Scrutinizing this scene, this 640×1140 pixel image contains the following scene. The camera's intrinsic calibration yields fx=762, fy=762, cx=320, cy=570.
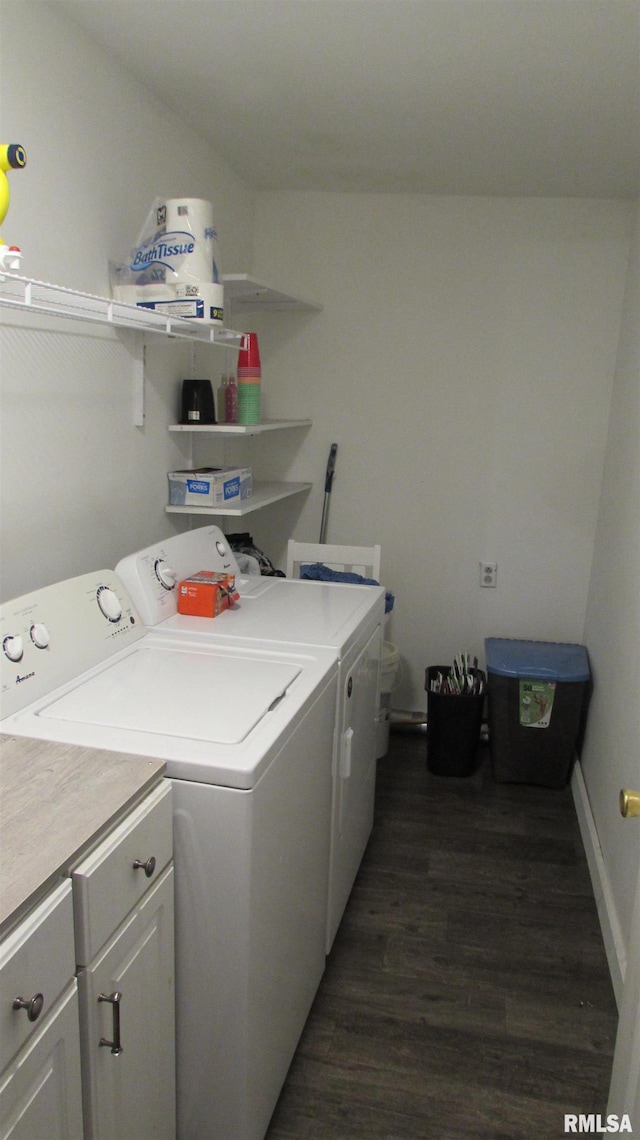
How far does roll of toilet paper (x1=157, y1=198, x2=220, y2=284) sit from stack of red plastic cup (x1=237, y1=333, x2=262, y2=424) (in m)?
0.73

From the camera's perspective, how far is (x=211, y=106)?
2291mm

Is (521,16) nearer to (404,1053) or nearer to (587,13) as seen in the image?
(587,13)

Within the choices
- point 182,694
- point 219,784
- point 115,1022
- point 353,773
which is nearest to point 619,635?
point 353,773

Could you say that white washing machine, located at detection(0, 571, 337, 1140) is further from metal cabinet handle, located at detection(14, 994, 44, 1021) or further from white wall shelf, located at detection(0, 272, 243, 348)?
white wall shelf, located at detection(0, 272, 243, 348)

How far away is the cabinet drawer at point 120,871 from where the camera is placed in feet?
3.34

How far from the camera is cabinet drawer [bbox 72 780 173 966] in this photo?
1.02 meters

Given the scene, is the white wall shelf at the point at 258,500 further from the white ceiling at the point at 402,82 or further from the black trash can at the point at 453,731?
the white ceiling at the point at 402,82

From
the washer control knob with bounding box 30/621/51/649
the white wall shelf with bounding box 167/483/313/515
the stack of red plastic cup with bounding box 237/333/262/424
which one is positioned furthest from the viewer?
the stack of red plastic cup with bounding box 237/333/262/424

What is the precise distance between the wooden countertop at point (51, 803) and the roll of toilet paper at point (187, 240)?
1.27 m

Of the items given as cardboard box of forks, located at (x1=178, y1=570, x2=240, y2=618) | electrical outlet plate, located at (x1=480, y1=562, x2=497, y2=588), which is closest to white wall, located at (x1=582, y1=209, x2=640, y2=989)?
electrical outlet plate, located at (x1=480, y1=562, x2=497, y2=588)

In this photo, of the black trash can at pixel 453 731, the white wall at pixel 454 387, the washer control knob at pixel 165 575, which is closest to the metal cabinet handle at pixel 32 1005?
the washer control knob at pixel 165 575

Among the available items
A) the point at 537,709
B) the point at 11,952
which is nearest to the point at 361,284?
the point at 537,709

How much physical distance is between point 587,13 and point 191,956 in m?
2.07

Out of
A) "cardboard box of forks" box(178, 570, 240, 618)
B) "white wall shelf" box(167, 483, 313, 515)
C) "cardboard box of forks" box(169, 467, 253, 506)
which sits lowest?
"cardboard box of forks" box(178, 570, 240, 618)
